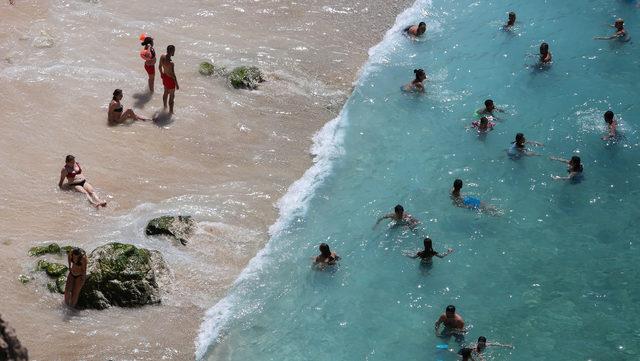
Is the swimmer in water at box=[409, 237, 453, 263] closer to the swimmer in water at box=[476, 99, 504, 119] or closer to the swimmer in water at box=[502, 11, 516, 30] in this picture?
the swimmer in water at box=[476, 99, 504, 119]

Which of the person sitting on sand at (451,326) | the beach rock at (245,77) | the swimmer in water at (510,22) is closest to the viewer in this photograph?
the person sitting on sand at (451,326)

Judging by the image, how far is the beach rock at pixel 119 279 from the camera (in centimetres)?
1524

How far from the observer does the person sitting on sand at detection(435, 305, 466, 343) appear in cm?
1541

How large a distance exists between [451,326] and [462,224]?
3687 mm

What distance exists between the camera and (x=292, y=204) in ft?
63.1

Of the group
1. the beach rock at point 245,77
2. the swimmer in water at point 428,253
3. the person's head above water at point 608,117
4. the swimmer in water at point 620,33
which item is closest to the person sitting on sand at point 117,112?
the beach rock at point 245,77

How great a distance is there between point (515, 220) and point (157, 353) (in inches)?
339

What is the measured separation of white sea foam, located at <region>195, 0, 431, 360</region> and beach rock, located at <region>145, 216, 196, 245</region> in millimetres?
1451

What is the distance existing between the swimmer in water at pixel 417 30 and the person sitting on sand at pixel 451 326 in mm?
13502

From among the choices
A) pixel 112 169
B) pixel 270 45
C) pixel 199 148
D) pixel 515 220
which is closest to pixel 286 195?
pixel 199 148

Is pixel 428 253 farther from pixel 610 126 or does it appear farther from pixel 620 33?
pixel 620 33

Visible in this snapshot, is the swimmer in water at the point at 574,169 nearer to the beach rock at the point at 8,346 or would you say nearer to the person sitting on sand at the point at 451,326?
the person sitting on sand at the point at 451,326

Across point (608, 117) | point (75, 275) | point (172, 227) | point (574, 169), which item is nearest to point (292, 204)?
point (172, 227)

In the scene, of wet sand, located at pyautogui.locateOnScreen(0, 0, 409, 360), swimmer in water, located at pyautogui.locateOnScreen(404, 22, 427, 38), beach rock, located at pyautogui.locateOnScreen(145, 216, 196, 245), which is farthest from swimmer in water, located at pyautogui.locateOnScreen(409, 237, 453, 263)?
swimmer in water, located at pyautogui.locateOnScreen(404, 22, 427, 38)
